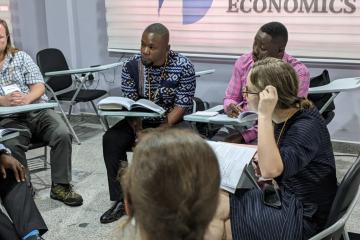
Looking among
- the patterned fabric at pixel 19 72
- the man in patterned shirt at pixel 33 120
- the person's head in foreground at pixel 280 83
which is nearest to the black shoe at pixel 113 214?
the man in patterned shirt at pixel 33 120

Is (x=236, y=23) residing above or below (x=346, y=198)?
above

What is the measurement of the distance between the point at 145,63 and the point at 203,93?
1.65 metres

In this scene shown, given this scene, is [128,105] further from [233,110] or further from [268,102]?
[268,102]

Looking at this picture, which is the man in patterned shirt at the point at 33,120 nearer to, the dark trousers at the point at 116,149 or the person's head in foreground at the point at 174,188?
the dark trousers at the point at 116,149

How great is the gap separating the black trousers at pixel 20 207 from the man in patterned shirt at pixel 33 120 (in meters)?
0.61

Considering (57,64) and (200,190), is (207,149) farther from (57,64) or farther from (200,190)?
(57,64)

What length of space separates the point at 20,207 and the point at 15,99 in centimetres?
103

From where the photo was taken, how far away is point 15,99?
9.96 ft

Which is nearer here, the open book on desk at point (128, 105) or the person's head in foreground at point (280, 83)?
the person's head in foreground at point (280, 83)

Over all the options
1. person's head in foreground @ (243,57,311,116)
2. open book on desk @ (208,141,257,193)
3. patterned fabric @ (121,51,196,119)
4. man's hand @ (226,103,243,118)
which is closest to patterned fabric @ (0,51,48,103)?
patterned fabric @ (121,51,196,119)

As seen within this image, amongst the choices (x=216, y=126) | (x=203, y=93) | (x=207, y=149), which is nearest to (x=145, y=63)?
(x=216, y=126)

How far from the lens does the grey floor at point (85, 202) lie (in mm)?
2635

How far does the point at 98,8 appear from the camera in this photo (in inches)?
185

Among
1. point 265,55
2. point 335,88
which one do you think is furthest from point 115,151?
point 335,88
